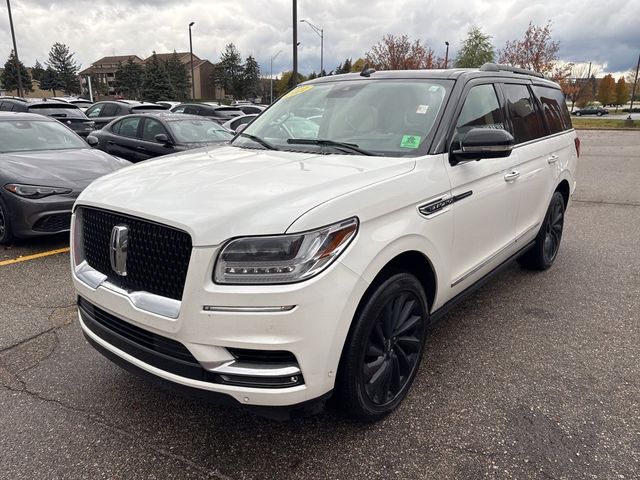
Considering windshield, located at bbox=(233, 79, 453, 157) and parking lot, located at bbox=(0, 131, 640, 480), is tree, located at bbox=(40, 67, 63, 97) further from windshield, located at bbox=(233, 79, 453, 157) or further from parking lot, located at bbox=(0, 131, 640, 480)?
windshield, located at bbox=(233, 79, 453, 157)

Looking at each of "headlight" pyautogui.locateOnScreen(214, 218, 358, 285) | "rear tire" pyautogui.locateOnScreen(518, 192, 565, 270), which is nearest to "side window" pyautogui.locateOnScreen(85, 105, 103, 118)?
"rear tire" pyautogui.locateOnScreen(518, 192, 565, 270)

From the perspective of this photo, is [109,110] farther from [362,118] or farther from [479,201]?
[479,201]

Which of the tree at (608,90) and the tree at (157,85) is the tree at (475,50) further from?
the tree at (608,90)

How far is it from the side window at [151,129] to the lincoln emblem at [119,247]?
7374 millimetres

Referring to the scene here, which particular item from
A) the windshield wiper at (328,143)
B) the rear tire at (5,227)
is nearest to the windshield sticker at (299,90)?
the windshield wiper at (328,143)

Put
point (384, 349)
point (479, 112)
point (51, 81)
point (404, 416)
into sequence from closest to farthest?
point (384, 349), point (404, 416), point (479, 112), point (51, 81)

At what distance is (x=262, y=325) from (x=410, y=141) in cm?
153

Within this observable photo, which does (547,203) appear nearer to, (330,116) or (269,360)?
(330,116)

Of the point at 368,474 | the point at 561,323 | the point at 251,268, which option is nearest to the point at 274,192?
the point at 251,268

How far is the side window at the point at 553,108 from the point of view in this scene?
4.49 m

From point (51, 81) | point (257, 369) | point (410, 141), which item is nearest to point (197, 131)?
point (410, 141)

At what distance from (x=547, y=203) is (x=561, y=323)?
3.93 feet

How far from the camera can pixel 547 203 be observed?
448 cm

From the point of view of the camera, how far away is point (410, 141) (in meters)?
2.89
